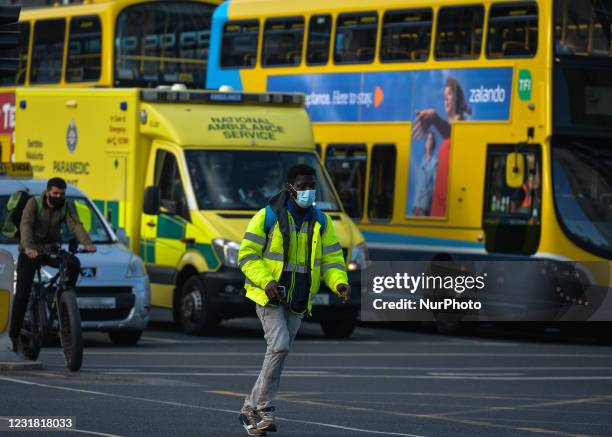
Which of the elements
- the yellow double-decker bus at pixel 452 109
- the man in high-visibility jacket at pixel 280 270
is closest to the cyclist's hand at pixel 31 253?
the man in high-visibility jacket at pixel 280 270

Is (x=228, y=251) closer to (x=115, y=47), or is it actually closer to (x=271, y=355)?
(x=115, y=47)

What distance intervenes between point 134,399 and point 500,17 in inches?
445

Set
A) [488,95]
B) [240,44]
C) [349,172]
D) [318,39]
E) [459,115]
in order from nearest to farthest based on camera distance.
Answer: [488,95], [459,115], [349,172], [318,39], [240,44]

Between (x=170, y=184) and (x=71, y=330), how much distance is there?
7.31 metres

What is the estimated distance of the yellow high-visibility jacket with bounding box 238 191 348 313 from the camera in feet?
38.0

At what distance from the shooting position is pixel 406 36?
25328 millimetres

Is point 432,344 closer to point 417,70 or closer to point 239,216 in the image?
point 239,216

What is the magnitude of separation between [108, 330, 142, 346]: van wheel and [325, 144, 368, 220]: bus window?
6329 mm

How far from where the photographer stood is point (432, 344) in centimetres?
2247

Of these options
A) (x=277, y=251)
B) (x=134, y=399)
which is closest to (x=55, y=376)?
Result: (x=134, y=399)

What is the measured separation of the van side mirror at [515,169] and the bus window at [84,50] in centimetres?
904

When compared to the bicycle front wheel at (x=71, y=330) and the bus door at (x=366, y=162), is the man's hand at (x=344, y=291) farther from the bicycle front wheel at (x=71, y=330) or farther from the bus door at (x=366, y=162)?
the bus door at (x=366, y=162)

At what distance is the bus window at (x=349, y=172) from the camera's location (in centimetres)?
2620

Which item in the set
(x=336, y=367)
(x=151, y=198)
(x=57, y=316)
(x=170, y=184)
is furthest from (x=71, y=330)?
(x=170, y=184)
